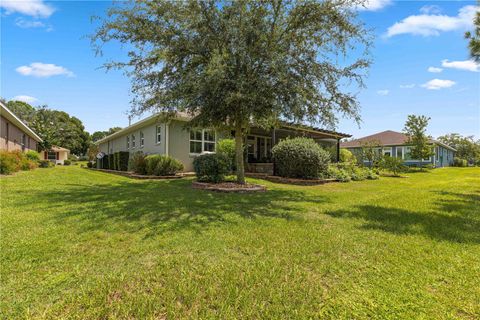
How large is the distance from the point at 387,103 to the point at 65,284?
15882 millimetres

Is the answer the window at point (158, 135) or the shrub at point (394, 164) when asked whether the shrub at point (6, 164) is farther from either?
the shrub at point (394, 164)

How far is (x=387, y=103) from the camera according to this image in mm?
14406

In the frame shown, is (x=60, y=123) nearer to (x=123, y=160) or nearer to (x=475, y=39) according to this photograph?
(x=123, y=160)

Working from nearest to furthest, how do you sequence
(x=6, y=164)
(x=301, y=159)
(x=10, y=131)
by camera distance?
(x=6, y=164) < (x=301, y=159) < (x=10, y=131)

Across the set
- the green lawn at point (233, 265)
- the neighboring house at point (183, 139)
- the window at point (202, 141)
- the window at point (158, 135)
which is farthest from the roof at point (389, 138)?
the green lawn at point (233, 265)

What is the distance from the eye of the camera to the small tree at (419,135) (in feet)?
89.6

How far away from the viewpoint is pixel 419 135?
27.5 m

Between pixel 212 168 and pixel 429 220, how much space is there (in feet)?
25.2

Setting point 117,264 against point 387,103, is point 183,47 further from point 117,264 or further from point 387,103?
point 387,103

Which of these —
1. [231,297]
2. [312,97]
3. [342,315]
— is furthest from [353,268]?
[312,97]

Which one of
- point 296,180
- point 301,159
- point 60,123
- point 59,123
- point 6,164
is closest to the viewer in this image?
point 6,164

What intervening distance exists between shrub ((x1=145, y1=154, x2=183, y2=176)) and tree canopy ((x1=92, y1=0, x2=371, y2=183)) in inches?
191

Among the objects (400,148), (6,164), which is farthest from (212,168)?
(400,148)

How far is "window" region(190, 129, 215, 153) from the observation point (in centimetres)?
1661
